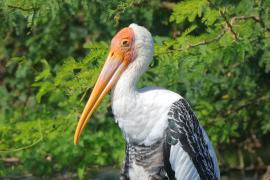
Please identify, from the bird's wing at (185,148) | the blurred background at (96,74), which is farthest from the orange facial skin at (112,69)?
the blurred background at (96,74)

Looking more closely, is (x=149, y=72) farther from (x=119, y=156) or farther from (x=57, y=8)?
(x=57, y=8)

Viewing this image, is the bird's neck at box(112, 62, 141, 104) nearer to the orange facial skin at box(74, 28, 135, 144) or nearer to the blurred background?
the orange facial skin at box(74, 28, 135, 144)

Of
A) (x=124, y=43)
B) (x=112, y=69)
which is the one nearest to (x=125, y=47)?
(x=124, y=43)

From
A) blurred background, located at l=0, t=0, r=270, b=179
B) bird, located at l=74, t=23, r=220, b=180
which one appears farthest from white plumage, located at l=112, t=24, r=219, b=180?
blurred background, located at l=0, t=0, r=270, b=179

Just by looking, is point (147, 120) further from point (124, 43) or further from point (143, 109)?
point (124, 43)

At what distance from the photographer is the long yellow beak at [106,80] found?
8398mm

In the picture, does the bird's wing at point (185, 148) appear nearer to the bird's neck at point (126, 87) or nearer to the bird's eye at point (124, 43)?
the bird's neck at point (126, 87)

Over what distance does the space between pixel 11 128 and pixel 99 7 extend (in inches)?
69.3

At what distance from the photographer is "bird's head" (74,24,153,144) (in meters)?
8.42

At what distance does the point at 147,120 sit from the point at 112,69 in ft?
1.58

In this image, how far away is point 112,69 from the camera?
8438 millimetres

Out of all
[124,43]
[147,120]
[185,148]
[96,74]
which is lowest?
[185,148]

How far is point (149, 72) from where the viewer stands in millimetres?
11227

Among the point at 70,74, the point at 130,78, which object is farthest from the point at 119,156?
the point at 130,78
